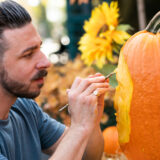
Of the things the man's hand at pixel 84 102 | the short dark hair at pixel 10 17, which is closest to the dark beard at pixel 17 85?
the short dark hair at pixel 10 17

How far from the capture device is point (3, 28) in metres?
1.07

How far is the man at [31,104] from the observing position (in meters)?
0.92

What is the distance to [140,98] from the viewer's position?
81cm

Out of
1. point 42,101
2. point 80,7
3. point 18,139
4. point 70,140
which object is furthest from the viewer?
point 80,7

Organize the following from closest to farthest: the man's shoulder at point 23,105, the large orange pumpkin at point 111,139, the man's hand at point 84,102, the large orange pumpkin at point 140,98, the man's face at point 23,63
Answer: the large orange pumpkin at point 140,98 < the man's hand at point 84,102 < the man's face at point 23,63 < the man's shoulder at point 23,105 < the large orange pumpkin at point 111,139

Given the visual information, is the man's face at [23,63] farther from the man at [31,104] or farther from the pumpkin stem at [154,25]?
the pumpkin stem at [154,25]

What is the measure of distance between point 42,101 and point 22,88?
0.93m

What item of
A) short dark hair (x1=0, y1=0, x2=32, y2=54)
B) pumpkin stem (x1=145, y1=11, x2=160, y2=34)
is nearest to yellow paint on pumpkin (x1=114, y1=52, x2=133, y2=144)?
pumpkin stem (x1=145, y1=11, x2=160, y2=34)

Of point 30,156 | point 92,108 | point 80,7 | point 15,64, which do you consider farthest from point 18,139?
point 80,7

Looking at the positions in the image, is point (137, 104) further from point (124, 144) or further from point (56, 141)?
point (56, 141)

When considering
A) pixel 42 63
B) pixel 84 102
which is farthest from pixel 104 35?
pixel 84 102

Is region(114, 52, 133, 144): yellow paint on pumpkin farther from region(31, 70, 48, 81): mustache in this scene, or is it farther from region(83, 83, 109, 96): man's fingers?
region(31, 70, 48, 81): mustache

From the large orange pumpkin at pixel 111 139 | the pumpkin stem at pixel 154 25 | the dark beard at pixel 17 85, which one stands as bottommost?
the large orange pumpkin at pixel 111 139

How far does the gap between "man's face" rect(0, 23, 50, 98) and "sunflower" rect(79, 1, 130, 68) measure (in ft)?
1.25
